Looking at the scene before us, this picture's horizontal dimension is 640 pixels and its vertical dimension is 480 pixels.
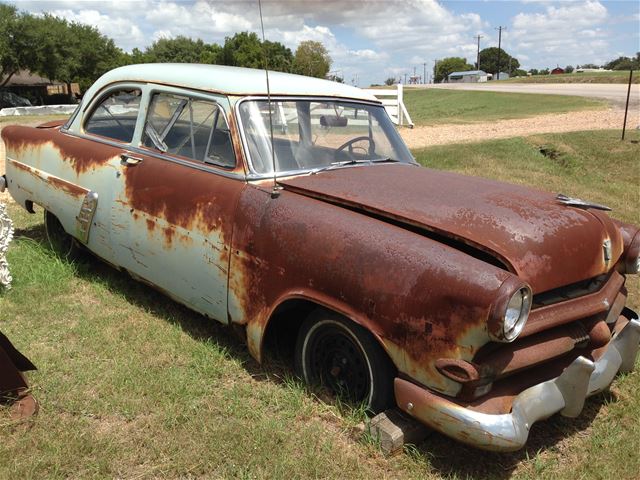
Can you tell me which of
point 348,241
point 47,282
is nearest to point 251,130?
point 348,241

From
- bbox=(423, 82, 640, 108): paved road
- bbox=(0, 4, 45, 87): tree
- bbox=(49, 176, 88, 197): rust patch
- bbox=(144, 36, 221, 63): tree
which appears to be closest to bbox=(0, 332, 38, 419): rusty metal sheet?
bbox=(49, 176, 88, 197): rust patch

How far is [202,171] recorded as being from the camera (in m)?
3.49

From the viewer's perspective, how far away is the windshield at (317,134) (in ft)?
11.2

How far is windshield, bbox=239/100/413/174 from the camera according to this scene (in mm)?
3404

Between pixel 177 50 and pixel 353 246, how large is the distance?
75.6 meters

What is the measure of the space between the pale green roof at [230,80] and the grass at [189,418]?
158 centimetres

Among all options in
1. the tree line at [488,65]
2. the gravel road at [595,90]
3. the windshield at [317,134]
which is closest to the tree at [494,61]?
the tree line at [488,65]

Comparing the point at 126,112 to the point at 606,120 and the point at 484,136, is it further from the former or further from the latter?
the point at 606,120

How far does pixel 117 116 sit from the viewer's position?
4.34 m

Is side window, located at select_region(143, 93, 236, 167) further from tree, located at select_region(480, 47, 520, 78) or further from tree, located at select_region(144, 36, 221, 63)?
tree, located at select_region(480, 47, 520, 78)

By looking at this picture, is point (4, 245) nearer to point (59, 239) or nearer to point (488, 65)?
point (59, 239)

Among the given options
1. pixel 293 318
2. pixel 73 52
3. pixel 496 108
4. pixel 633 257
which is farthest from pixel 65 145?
pixel 73 52

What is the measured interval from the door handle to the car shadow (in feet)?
3.45

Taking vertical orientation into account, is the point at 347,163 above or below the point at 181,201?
above
